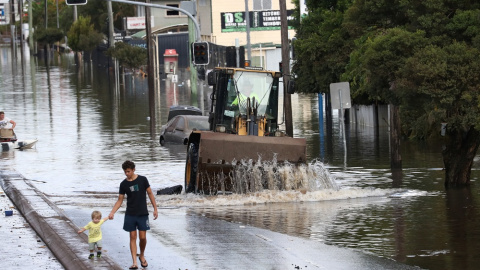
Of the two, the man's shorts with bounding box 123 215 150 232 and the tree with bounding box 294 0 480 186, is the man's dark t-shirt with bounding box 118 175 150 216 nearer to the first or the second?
the man's shorts with bounding box 123 215 150 232

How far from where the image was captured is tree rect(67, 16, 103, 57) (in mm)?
107500

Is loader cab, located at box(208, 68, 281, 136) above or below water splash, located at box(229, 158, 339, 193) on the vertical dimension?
above

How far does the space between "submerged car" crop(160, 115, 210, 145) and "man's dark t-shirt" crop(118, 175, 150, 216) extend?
2184 centimetres

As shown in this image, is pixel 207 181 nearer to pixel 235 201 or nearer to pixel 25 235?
pixel 235 201

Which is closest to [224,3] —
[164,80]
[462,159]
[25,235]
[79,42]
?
[164,80]

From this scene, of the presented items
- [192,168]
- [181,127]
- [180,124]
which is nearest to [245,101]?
[192,168]

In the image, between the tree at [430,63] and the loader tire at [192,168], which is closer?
the tree at [430,63]

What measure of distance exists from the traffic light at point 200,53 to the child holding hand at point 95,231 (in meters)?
20.9

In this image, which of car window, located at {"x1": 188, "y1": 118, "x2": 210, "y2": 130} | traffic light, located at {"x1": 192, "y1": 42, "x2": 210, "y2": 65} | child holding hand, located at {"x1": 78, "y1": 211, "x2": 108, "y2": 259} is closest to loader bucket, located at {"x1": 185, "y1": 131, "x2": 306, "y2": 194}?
child holding hand, located at {"x1": 78, "y1": 211, "x2": 108, "y2": 259}

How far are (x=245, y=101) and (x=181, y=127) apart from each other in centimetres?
1313

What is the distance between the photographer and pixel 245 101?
74.0ft

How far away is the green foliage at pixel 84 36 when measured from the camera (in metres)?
108

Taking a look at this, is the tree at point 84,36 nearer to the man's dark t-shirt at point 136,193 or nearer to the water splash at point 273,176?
the water splash at point 273,176

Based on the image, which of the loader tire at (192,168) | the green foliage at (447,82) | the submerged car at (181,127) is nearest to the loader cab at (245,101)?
the loader tire at (192,168)
